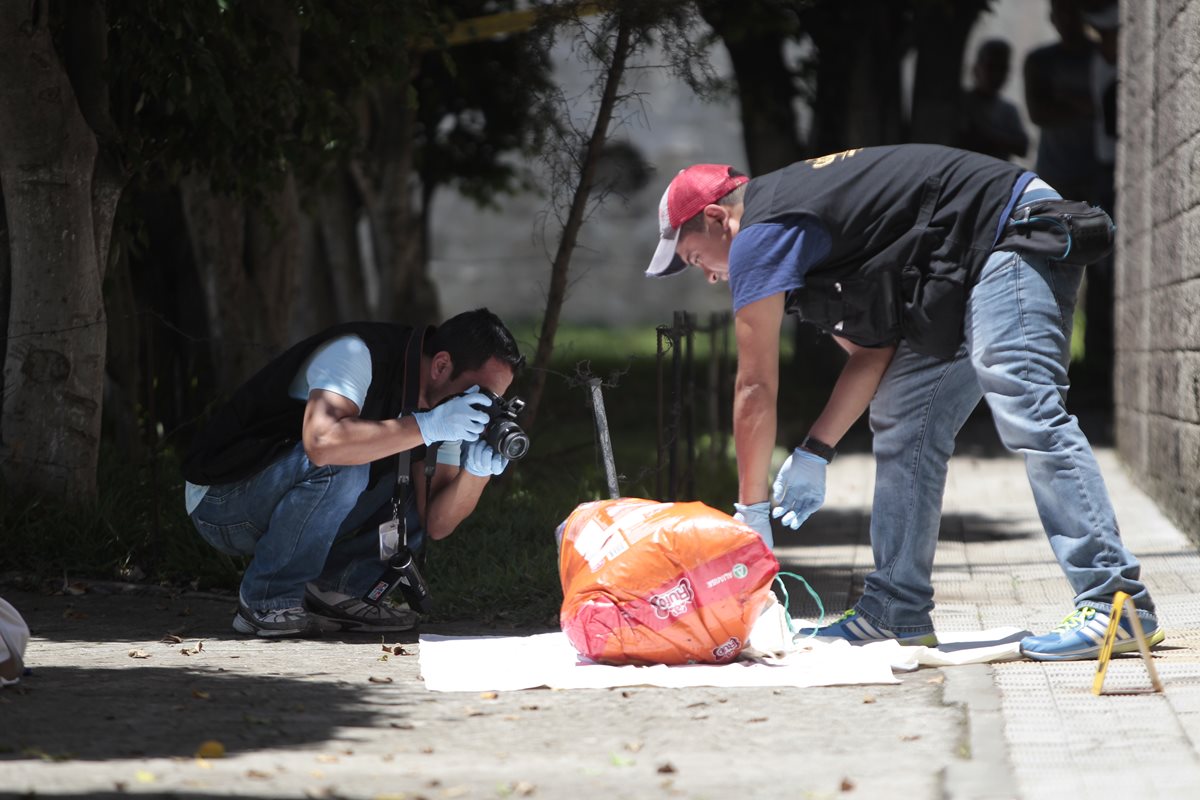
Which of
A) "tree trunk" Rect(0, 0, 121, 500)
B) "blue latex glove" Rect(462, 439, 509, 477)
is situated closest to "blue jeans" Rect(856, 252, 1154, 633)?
"blue latex glove" Rect(462, 439, 509, 477)

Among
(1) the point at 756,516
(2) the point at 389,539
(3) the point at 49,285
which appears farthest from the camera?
(3) the point at 49,285

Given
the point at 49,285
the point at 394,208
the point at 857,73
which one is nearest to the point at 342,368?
the point at 49,285

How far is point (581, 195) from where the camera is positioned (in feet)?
23.5

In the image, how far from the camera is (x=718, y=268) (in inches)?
189

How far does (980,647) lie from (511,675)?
4.47 feet

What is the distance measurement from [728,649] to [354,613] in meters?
1.40

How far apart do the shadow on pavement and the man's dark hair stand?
1.09 m

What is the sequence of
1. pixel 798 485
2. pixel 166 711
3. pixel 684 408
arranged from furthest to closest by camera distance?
pixel 684 408 < pixel 798 485 < pixel 166 711

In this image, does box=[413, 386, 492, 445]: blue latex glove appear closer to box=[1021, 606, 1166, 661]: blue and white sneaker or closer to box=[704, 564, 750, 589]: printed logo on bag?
box=[704, 564, 750, 589]: printed logo on bag

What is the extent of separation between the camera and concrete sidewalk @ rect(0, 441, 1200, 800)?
3.33 metres

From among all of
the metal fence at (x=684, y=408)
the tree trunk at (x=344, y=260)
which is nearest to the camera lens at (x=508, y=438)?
the metal fence at (x=684, y=408)

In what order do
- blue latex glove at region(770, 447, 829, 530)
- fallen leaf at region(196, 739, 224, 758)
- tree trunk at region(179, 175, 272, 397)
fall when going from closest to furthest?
fallen leaf at region(196, 739, 224, 758), blue latex glove at region(770, 447, 829, 530), tree trunk at region(179, 175, 272, 397)

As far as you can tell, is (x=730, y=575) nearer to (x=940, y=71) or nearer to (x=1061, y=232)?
(x=1061, y=232)

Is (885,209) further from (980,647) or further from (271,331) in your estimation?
(271,331)
